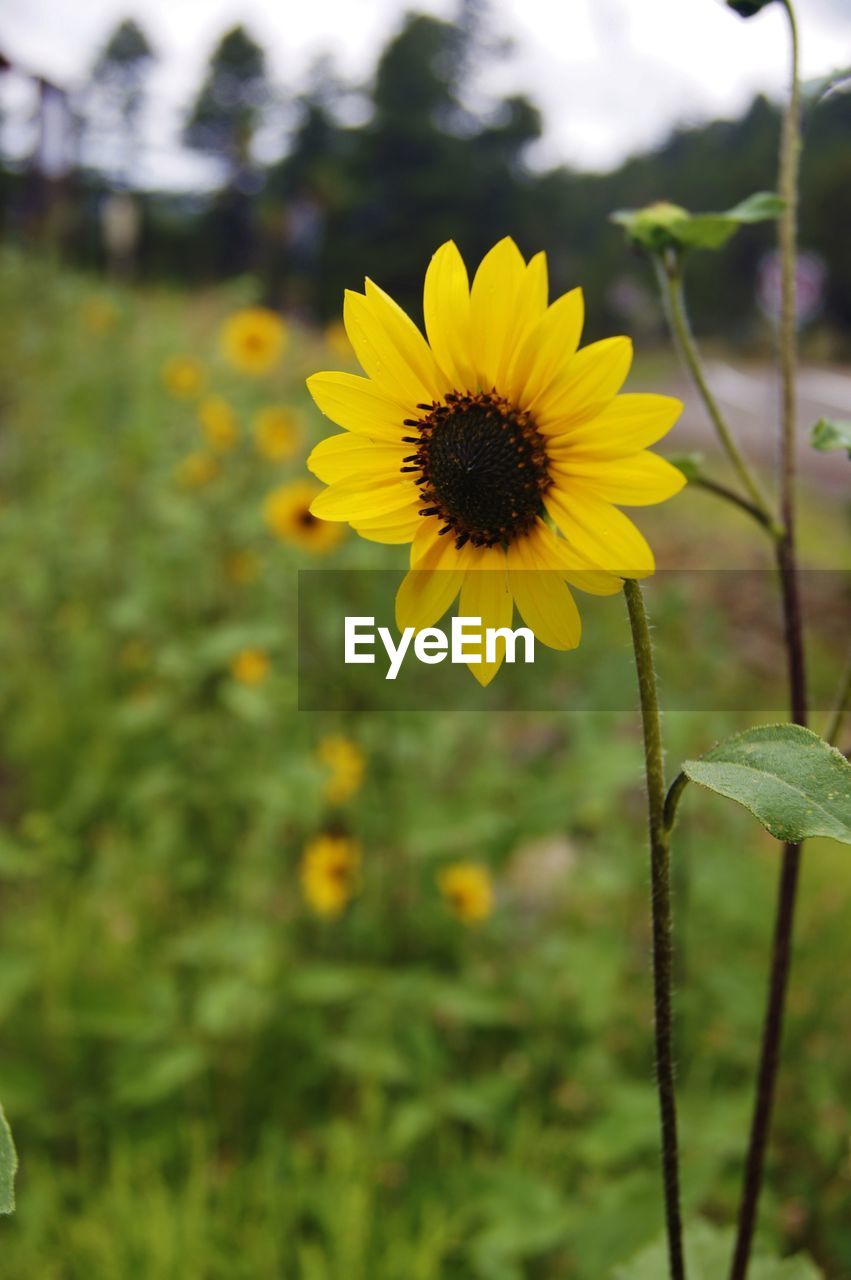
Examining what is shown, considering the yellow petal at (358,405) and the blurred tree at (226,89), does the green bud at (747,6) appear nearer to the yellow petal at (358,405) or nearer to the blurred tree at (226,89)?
the yellow petal at (358,405)

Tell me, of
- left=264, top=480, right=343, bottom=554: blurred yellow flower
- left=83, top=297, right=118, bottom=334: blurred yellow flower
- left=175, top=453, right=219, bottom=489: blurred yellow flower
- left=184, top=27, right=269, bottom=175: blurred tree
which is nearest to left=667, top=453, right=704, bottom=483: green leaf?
left=264, top=480, right=343, bottom=554: blurred yellow flower

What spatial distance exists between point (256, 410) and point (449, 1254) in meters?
2.43

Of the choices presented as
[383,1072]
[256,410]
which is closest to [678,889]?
[383,1072]

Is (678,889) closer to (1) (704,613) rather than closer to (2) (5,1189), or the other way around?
(2) (5,1189)

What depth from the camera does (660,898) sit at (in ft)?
1.59

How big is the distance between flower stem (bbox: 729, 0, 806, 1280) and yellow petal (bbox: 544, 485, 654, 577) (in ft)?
0.81

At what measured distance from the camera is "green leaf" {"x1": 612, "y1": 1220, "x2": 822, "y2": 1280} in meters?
0.69

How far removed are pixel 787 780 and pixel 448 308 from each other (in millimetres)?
242

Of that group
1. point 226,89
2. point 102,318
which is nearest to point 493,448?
point 102,318

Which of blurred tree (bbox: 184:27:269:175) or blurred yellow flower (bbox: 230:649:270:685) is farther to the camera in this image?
blurred tree (bbox: 184:27:269:175)

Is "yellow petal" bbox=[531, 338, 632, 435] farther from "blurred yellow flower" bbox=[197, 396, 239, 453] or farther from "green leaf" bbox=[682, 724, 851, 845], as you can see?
"blurred yellow flower" bbox=[197, 396, 239, 453]

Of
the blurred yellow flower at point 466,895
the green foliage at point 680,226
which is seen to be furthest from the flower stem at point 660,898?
the blurred yellow flower at point 466,895

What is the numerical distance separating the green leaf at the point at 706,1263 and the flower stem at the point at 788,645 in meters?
0.08

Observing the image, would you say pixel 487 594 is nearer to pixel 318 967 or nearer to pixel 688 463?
pixel 688 463
